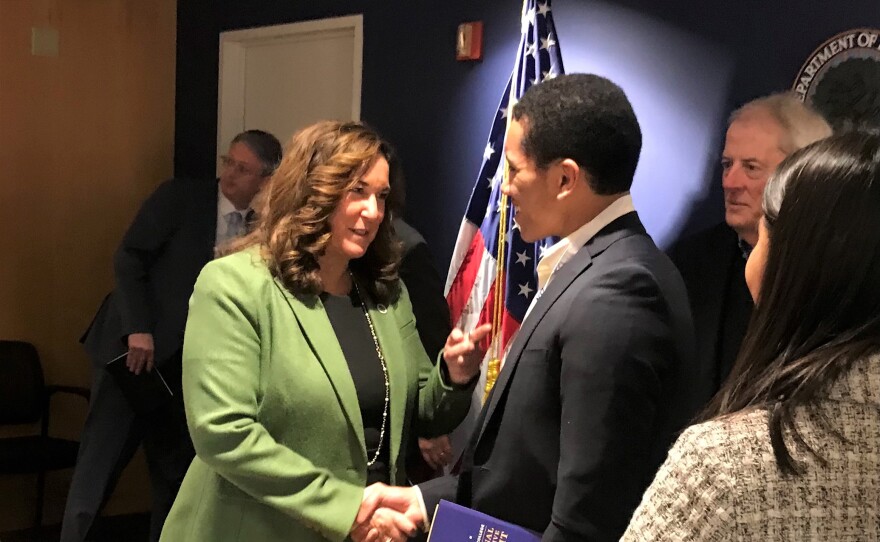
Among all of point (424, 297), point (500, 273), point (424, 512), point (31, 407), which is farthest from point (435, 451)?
point (31, 407)

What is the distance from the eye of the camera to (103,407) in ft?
12.5

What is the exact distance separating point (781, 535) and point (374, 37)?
3148mm

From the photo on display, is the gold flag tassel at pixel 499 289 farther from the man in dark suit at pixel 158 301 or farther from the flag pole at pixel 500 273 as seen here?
the man in dark suit at pixel 158 301

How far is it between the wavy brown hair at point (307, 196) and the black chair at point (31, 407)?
8.37ft

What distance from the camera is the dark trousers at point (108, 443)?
12.4 ft

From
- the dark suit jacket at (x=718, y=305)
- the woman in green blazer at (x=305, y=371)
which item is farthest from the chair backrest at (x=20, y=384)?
the dark suit jacket at (x=718, y=305)

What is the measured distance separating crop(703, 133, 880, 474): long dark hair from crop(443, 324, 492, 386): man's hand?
98cm

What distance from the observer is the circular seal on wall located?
229 centimetres

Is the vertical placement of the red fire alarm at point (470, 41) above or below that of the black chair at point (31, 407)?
above

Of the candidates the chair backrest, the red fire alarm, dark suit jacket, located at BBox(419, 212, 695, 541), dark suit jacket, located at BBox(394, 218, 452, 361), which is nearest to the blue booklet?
dark suit jacket, located at BBox(419, 212, 695, 541)

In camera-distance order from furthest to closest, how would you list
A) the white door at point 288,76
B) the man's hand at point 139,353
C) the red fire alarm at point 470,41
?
the white door at point 288,76
the man's hand at point 139,353
the red fire alarm at point 470,41

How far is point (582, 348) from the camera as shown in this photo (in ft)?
4.62

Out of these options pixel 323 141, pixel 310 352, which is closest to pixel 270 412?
pixel 310 352

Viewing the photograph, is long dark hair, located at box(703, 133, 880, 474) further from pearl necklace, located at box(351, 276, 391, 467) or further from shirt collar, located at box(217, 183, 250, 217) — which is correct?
shirt collar, located at box(217, 183, 250, 217)
